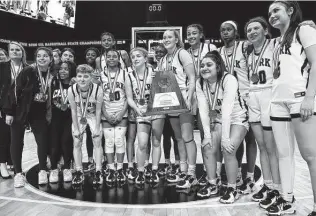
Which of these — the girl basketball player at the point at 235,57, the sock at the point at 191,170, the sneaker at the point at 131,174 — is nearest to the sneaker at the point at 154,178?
the sneaker at the point at 131,174

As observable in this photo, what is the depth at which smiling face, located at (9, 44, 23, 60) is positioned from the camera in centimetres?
365

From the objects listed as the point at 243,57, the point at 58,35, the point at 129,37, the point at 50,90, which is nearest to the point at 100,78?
the point at 50,90

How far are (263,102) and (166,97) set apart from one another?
969 millimetres

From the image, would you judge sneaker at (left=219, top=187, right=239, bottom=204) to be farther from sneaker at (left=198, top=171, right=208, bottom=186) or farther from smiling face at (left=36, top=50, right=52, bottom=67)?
smiling face at (left=36, top=50, right=52, bottom=67)

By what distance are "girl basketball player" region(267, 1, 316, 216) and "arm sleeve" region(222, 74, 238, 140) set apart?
442 millimetres

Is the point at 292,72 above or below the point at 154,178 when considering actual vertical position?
above

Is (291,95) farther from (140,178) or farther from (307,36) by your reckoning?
(140,178)

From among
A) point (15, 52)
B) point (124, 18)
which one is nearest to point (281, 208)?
point (15, 52)

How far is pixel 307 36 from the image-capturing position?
2176 mm

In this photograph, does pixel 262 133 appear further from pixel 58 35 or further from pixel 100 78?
pixel 58 35

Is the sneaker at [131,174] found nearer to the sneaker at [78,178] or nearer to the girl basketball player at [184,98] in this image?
the girl basketball player at [184,98]

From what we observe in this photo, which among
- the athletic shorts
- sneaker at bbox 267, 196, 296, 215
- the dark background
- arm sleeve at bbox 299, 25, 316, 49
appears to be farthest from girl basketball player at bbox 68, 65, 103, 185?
the dark background

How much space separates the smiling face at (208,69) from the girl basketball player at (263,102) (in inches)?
13.1

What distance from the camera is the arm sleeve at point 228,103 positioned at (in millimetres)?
2816
